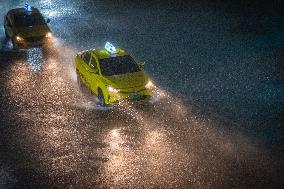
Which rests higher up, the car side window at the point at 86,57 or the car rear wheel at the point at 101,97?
the car side window at the point at 86,57

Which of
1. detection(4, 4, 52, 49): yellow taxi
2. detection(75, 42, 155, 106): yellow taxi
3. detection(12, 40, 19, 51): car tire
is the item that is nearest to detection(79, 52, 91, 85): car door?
detection(75, 42, 155, 106): yellow taxi

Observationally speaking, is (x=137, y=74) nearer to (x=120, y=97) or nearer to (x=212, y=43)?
(x=120, y=97)

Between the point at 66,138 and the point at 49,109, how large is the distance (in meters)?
2.58

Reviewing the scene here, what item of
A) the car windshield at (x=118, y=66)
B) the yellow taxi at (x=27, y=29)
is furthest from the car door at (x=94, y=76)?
the yellow taxi at (x=27, y=29)

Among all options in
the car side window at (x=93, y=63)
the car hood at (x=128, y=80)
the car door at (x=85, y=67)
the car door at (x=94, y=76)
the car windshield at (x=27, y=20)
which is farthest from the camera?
the car windshield at (x=27, y=20)

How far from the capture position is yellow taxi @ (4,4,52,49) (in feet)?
68.9

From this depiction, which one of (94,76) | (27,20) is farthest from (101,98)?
(27,20)

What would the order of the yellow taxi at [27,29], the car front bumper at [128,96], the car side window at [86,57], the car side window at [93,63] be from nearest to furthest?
the car front bumper at [128,96] < the car side window at [93,63] < the car side window at [86,57] < the yellow taxi at [27,29]

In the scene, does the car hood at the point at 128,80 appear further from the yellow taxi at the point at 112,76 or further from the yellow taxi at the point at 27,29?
the yellow taxi at the point at 27,29

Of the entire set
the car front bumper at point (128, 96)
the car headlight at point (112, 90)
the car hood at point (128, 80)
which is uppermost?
the car hood at point (128, 80)

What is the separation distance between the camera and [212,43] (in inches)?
947

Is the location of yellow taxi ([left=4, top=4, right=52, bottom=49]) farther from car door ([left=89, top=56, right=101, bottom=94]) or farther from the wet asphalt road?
car door ([left=89, top=56, right=101, bottom=94])

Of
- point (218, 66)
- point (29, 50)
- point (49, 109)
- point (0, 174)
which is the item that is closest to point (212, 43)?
point (218, 66)

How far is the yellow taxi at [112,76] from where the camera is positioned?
13336mm
